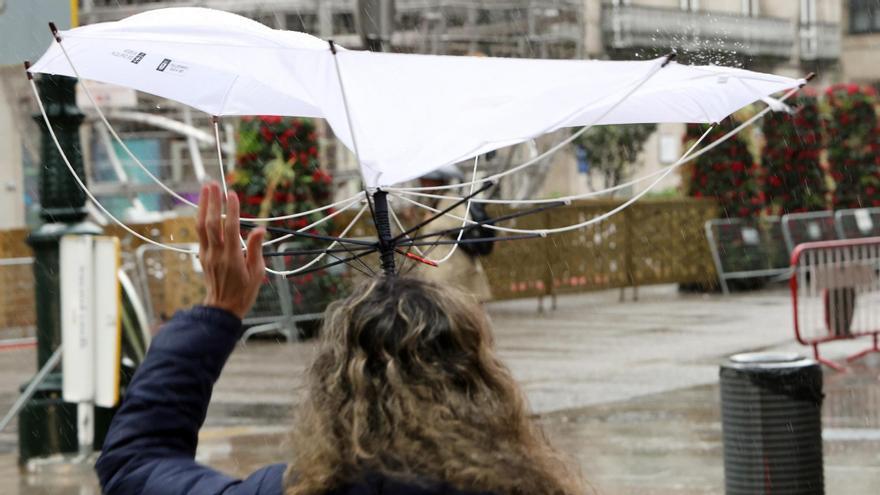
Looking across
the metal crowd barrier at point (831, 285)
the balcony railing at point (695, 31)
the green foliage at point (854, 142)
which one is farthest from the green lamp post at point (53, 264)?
the balcony railing at point (695, 31)

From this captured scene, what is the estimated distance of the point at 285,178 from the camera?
16.3 m

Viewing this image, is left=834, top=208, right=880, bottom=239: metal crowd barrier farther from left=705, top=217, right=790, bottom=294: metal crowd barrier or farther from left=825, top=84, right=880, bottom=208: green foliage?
left=825, top=84, right=880, bottom=208: green foliage

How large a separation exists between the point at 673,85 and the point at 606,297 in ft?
55.9

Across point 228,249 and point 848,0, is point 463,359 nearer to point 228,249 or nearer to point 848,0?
point 228,249

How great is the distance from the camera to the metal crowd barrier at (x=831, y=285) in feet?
41.6

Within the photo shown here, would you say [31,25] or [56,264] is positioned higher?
[31,25]

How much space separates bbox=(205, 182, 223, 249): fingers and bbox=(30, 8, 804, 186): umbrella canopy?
974 mm

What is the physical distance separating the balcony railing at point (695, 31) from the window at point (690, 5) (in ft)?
0.74

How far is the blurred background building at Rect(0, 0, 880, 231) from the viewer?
25266 mm

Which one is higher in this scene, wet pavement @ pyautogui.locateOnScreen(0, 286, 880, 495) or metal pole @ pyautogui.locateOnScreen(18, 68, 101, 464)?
metal pole @ pyautogui.locateOnScreen(18, 68, 101, 464)

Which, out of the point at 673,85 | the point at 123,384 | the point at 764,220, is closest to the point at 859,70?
the point at 764,220

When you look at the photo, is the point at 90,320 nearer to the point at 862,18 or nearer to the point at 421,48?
the point at 421,48

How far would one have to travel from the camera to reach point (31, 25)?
7547 millimetres

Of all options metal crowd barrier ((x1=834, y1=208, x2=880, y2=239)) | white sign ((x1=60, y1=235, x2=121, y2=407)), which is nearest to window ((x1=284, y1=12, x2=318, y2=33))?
metal crowd barrier ((x1=834, y1=208, x2=880, y2=239))
